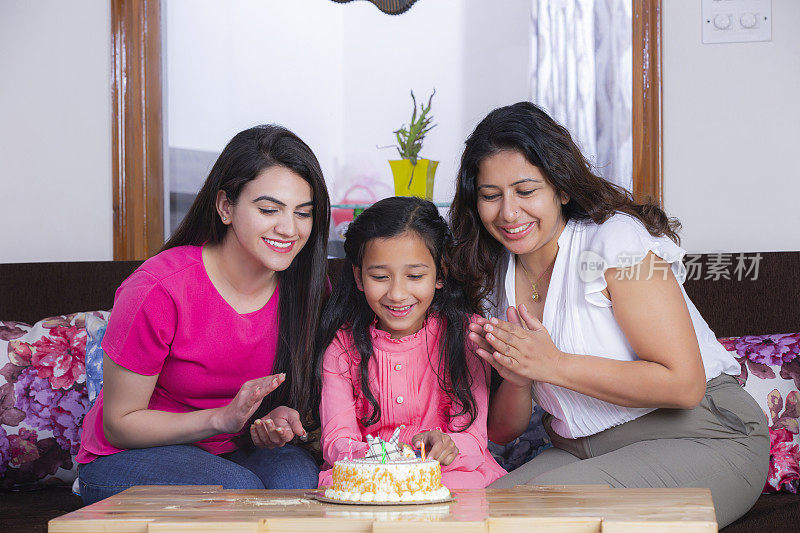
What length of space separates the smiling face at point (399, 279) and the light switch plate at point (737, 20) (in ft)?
4.88

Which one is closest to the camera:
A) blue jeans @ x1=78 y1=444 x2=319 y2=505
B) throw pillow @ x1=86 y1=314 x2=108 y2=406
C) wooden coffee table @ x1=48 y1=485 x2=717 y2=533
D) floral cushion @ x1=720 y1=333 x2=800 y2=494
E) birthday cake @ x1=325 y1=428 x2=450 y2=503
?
wooden coffee table @ x1=48 y1=485 x2=717 y2=533

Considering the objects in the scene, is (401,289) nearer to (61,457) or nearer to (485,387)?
(485,387)

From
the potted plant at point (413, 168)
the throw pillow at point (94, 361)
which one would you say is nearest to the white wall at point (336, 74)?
the potted plant at point (413, 168)

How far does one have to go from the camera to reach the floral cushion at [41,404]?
2.34 m

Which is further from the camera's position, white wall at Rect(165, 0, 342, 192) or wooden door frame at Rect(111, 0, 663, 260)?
white wall at Rect(165, 0, 342, 192)

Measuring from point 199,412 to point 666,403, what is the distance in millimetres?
1028

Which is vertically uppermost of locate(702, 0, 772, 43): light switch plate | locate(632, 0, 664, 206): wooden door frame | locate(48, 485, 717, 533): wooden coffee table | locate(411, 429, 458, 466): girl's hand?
locate(702, 0, 772, 43): light switch plate

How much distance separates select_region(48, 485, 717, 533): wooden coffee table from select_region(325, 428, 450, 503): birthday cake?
0.12ft

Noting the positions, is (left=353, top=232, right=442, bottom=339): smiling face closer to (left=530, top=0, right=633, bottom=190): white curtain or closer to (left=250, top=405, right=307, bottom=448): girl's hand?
(left=250, top=405, right=307, bottom=448): girl's hand

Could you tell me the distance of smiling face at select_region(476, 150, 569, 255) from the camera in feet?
5.98

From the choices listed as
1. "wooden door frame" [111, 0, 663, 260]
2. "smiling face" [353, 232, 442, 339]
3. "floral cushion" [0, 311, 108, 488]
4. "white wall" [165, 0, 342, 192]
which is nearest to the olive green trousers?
"smiling face" [353, 232, 442, 339]

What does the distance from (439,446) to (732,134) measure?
1.72m

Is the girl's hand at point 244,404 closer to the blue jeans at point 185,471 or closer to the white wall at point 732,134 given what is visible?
the blue jeans at point 185,471

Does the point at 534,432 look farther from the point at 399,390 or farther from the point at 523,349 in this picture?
the point at 523,349
